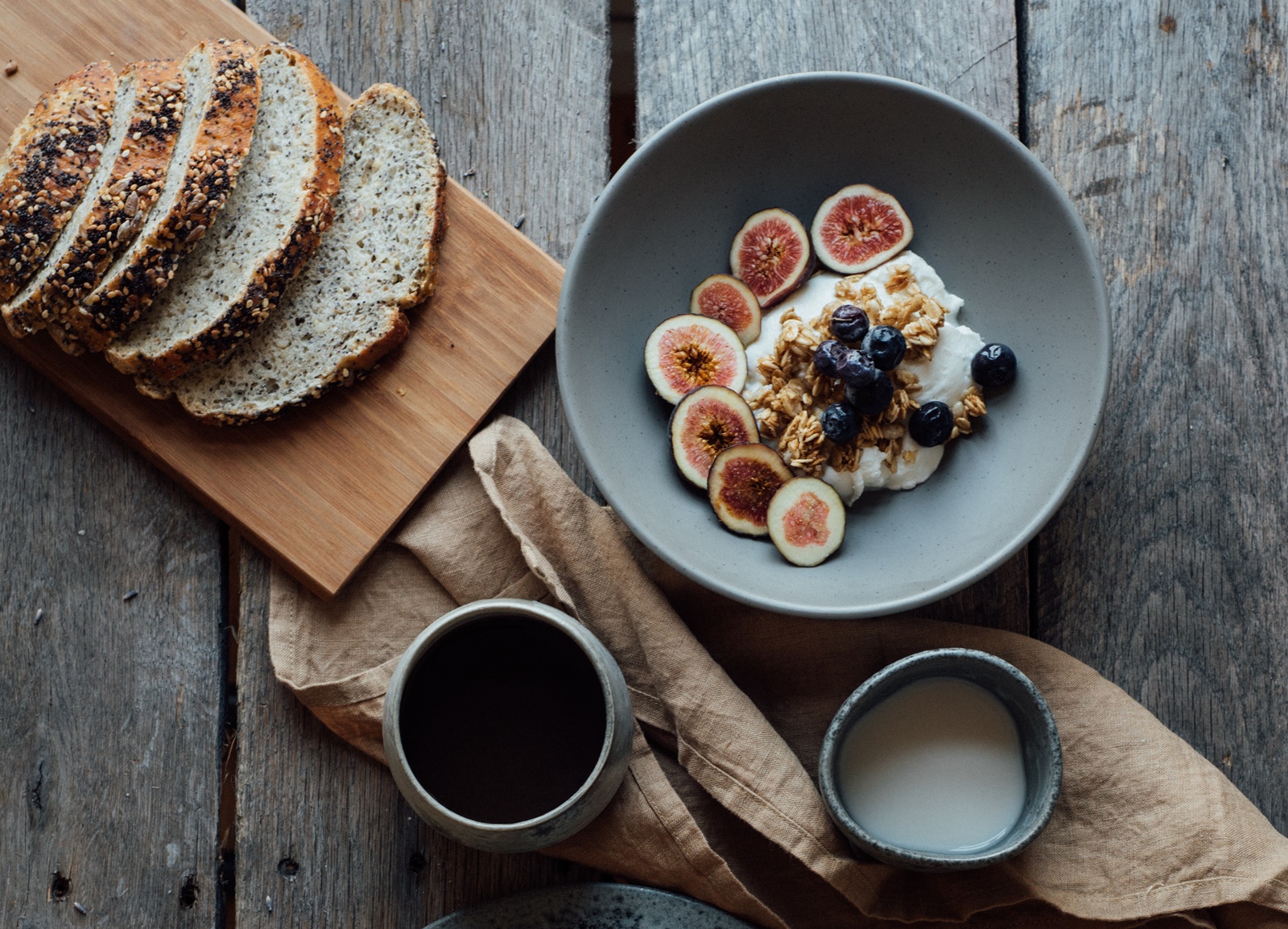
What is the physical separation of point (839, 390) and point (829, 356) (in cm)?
7

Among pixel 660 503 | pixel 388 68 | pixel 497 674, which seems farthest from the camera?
pixel 388 68

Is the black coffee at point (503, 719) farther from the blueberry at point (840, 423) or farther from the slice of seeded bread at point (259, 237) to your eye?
the slice of seeded bread at point (259, 237)

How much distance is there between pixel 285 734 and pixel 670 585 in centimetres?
73

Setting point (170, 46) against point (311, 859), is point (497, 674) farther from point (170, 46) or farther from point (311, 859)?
point (170, 46)

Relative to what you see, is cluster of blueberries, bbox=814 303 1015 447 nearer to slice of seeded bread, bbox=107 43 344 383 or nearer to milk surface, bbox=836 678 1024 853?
milk surface, bbox=836 678 1024 853

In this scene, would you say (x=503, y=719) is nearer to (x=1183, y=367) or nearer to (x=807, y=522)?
(x=807, y=522)

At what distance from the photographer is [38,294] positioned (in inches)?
70.5

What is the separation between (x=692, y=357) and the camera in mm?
1881

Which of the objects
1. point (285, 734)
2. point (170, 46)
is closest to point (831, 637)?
point (285, 734)

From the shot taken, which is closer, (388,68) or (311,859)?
(311,859)

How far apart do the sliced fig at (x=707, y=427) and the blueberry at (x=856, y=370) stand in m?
0.19

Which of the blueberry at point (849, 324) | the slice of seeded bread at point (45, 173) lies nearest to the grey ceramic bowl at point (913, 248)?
the blueberry at point (849, 324)

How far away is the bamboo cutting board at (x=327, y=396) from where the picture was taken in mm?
1887

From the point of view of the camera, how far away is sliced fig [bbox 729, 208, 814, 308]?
192 centimetres
